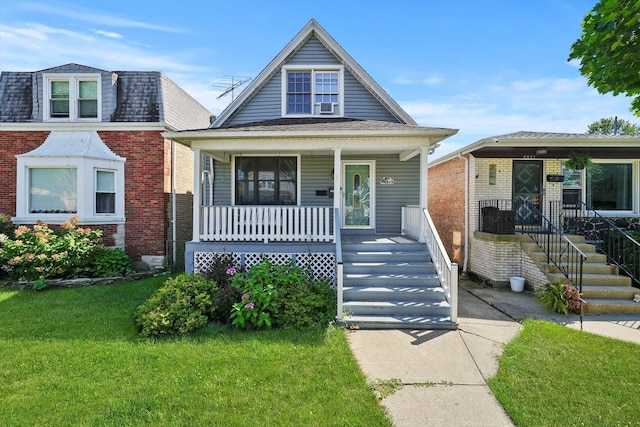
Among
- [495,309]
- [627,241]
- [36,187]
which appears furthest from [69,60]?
[627,241]

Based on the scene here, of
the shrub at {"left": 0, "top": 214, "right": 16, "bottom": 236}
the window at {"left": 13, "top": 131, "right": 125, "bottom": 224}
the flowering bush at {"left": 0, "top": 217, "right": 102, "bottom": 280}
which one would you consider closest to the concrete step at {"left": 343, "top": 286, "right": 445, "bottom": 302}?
the flowering bush at {"left": 0, "top": 217, "right": 102, "bottom": 280}

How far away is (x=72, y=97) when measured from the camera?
11.1 meters

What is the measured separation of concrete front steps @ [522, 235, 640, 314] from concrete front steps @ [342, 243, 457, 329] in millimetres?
3187

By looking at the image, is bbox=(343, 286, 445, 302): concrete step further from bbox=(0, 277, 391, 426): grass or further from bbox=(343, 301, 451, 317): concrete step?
bbox=(0, 277, 391, 426): grass

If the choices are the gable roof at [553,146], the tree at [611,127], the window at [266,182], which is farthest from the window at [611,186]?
the tree at [611,127]

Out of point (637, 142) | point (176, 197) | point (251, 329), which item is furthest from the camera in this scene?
point (176, 197)

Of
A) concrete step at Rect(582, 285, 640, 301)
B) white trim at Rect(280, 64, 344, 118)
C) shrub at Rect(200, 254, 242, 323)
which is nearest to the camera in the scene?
shrub at Rect(200, 254, 242, 323)

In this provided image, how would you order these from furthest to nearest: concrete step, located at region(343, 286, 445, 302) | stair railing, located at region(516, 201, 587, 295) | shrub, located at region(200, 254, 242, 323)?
stair railing, located at region(516, 201, 587, 295)
concrete step, located at region(343, 286, 445, 302)
shrub, located at region(200, 254, 242, 323)

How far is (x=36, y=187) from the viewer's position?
1080cm

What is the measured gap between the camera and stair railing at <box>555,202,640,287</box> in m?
8.34

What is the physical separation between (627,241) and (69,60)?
1751 centimetres

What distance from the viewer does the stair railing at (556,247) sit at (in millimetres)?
8039

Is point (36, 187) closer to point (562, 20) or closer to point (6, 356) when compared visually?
point (6, 356)

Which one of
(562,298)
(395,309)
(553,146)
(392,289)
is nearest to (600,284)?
(562,298)
